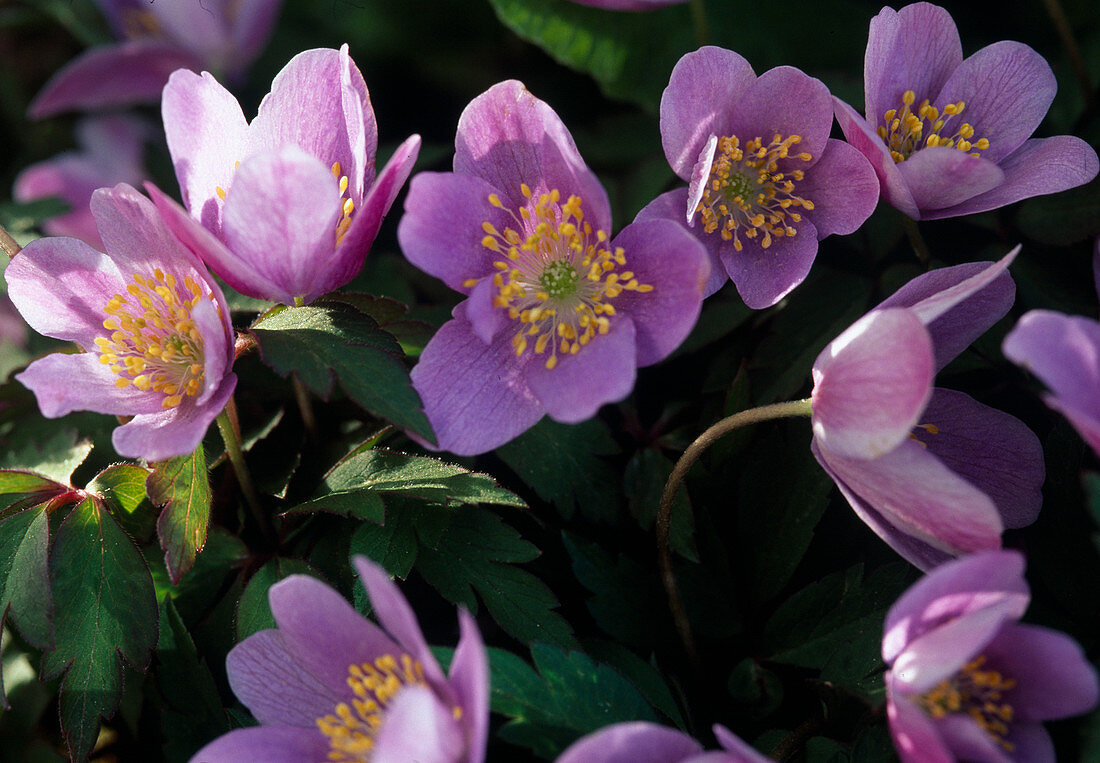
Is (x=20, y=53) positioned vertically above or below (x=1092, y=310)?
below

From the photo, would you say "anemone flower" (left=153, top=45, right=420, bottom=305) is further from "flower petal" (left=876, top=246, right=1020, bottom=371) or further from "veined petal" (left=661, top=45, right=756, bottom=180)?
"flower petal" (left=876, top=246, right=1020, bottom=371)

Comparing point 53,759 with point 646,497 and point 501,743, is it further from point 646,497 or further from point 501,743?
point 646,497

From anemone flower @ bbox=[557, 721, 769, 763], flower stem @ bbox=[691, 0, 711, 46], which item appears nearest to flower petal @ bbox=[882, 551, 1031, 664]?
anemone flower @ bbox=[557, 721, 769, 763]

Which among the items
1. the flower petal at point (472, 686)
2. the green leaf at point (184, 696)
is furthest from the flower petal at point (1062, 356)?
the green leaf at point (184, 696)

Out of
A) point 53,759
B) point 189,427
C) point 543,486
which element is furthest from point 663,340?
point 53,759

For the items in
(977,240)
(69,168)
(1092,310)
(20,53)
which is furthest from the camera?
(20,53)

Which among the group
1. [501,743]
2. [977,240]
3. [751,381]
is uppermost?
[977,240]
